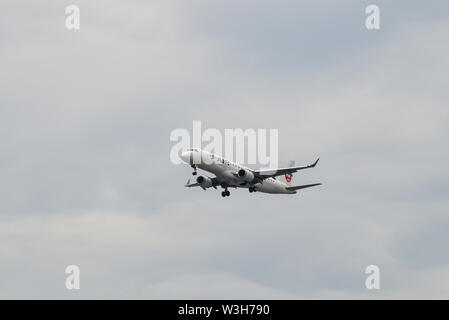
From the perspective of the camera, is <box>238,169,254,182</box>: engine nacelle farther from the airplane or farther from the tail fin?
the tail fin

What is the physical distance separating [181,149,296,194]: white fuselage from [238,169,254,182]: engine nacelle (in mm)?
633

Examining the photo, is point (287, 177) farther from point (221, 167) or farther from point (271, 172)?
point (221, 167)

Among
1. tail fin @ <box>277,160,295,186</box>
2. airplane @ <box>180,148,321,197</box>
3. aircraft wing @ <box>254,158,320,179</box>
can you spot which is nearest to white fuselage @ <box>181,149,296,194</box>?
airplane @ <box>180,148,321,197</box>

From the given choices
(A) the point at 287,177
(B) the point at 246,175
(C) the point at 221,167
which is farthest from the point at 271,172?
(A) the point at 287,177

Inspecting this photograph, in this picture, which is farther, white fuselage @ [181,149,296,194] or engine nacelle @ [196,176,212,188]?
engine nacelle @ [196,176,212,188]

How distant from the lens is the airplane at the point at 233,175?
138 meters

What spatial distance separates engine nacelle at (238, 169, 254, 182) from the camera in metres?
144

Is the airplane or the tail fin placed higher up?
the tail fin

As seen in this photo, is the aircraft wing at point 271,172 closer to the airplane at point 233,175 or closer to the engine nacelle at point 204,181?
the airplane at point 233,175

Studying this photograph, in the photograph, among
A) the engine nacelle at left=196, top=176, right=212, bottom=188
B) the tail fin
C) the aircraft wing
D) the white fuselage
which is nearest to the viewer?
the white fuselage

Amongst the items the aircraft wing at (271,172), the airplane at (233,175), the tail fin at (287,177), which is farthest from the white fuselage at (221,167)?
the tail fin at (287,177)
